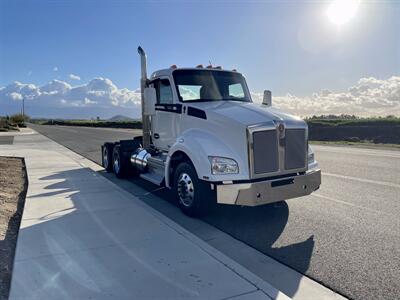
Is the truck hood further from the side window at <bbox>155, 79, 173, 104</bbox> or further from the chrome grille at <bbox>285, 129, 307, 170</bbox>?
the side window at <bbox>155, 79, 173, 104</bbox>

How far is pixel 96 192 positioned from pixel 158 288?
4653 millimetres

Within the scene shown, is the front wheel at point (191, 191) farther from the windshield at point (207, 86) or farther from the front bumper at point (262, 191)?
the windshield at point (207, 86)

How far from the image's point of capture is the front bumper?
5.46 metres

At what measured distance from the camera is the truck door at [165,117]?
24.2 feet

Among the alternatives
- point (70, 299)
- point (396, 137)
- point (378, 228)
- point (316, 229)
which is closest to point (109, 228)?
point (70, 299)

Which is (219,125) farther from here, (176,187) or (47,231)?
(47,231)

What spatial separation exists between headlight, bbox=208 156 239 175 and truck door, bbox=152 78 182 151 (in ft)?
6.02

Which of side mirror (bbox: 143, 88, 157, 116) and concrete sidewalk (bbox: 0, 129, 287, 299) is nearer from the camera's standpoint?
concrete sidewalk (bbox: 0, 129, 287, 299)

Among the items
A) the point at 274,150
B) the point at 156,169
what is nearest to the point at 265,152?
the point at 274,150

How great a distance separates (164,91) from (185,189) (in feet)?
7.92

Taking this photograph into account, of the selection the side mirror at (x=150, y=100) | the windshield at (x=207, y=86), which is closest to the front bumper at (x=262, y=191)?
the windshield at (x=207, y=86)

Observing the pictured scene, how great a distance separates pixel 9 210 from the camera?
6598 mm

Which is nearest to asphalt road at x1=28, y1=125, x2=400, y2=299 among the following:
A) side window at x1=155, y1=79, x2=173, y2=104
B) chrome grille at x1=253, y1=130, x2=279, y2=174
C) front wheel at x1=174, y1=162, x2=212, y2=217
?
front wheel at x1=174, y1=162, x2=212, y2=217

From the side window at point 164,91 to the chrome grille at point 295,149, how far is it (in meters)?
2.69
